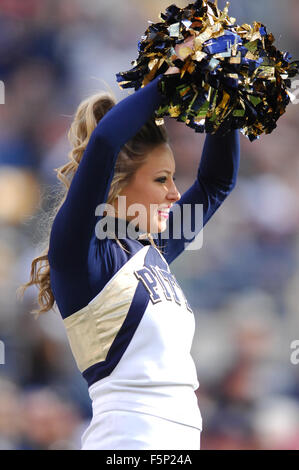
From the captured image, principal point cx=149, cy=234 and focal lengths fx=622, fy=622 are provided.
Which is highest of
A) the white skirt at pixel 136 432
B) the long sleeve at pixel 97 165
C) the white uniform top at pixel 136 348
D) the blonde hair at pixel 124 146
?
the blonde hair at pixel 124 146

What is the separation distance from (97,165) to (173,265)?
1.36 metres

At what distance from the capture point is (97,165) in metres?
0.89

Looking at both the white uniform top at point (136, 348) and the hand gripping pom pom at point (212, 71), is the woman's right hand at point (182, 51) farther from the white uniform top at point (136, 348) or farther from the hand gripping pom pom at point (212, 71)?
the white uniform top at point (136, 348)

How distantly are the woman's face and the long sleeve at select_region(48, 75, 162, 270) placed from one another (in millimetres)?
165

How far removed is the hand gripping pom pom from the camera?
2.98ft

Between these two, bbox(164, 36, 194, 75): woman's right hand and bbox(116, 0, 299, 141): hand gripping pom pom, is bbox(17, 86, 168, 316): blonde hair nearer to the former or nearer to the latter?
bbox(116, 0, 299, 141): hand gripping pom pom

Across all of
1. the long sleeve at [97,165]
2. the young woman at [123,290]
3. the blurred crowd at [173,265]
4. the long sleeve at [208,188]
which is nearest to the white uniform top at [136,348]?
the young woman at [123,290]

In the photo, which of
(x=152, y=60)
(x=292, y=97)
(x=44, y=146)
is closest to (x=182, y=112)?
(x=152, y=60)

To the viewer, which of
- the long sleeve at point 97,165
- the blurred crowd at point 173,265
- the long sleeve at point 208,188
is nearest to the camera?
the long sleeve at point 97,165

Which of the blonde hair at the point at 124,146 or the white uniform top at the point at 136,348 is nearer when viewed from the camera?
the white uniform top at the point at 136,348

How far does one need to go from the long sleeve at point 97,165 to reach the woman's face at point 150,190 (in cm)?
16

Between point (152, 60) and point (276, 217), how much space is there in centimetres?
145

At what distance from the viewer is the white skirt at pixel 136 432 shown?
945mm
